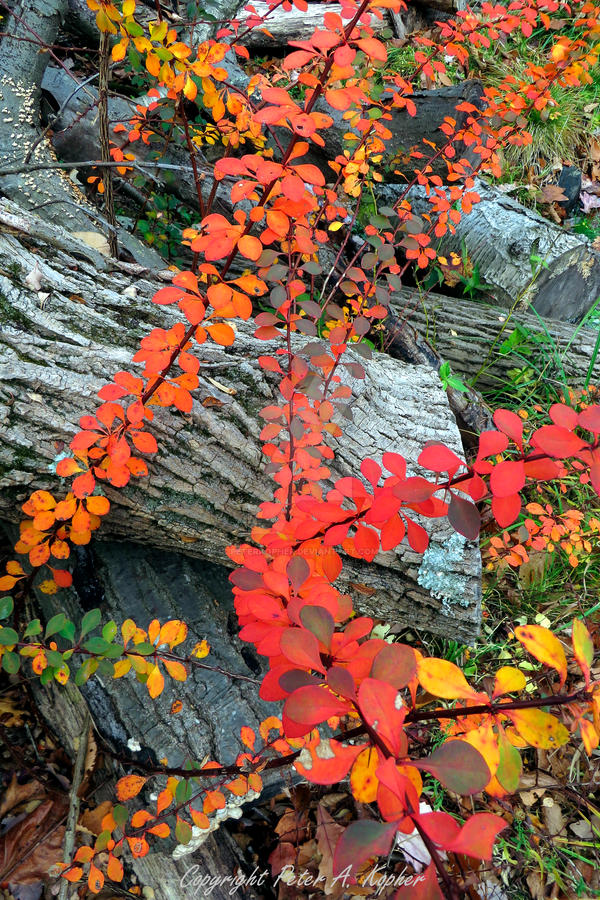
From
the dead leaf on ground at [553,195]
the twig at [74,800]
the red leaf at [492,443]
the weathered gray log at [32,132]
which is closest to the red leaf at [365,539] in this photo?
the red leaf at [492,443]

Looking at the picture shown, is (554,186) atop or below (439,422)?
atop

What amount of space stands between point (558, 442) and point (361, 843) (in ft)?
1.63

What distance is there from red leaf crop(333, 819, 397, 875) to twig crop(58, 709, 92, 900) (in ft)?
3.86

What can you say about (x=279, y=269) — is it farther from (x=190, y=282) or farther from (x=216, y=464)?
(x=216, y=464)

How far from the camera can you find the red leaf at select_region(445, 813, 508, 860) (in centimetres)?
48

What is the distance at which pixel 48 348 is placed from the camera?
1221 millimetres

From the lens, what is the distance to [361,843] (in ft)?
1.57

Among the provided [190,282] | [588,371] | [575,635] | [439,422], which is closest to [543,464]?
[575,635]

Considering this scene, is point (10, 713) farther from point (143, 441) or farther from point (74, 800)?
point (143, 441)

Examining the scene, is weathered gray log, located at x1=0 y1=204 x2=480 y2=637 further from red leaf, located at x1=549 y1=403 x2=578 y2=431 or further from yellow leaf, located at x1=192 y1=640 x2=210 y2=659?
red leaf, located at x1=549 y1=403 x2=578 y2=431

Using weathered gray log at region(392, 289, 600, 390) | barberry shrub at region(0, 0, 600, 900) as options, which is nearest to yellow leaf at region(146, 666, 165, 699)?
barberry shrub at region(0, 0, 600, 900)

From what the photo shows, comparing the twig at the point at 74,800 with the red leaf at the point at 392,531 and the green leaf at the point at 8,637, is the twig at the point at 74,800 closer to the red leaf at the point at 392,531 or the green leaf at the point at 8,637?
the green leaf at the point at 8,637

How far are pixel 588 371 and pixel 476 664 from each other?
4.93 ft

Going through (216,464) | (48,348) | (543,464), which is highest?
(543,464)
